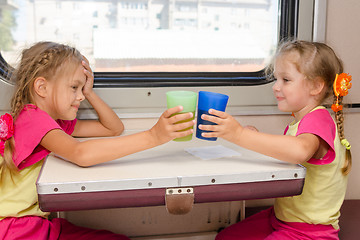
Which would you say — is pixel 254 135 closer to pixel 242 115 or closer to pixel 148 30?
pixel 242 115

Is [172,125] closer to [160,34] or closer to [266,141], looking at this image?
[266,141]

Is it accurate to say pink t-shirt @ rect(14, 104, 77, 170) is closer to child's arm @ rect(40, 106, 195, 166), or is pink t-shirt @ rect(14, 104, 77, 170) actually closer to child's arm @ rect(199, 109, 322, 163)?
child's arm @ rect(40, 106, 195, 166)

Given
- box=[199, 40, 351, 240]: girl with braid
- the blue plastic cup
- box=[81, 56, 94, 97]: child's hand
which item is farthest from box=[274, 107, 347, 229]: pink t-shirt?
box=[81, 56, 94, 97]: child's hand

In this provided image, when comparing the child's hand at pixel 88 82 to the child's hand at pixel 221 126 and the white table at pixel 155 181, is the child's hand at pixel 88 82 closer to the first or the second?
the white table at pixel 155 181

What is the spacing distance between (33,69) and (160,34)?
792mm

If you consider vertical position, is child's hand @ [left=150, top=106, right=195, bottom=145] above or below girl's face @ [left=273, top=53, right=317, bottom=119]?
below

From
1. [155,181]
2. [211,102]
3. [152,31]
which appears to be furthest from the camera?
[152,31]

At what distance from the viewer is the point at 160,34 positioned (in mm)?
2113

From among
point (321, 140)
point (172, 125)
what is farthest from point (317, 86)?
point (172, 125)

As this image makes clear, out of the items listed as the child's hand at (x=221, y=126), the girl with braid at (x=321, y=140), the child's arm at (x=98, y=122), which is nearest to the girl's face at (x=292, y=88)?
the girl with braid at (x=321, y=140)

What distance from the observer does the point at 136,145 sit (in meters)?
1.38

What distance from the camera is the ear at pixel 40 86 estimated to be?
1556 mm

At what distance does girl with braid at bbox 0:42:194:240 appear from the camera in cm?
137

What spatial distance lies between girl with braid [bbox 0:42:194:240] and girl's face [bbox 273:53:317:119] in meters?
0.62
